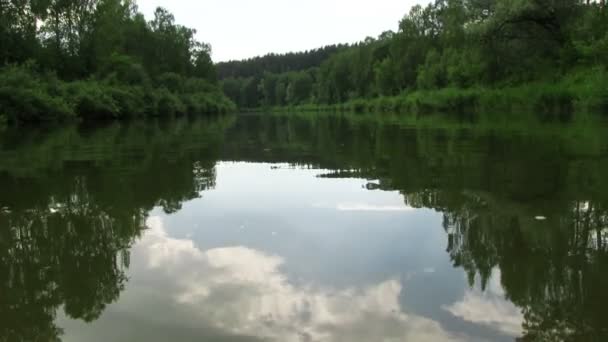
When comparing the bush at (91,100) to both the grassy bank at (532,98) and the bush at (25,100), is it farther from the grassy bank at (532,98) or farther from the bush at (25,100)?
the grassy bank at (532,98)

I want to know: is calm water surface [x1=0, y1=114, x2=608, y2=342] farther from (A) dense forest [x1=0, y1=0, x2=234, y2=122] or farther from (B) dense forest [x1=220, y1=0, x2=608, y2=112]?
(B) dense forest [x1=220, y1=0, x2=608, y2=112]

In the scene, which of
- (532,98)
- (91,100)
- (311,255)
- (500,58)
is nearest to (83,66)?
(91,100)

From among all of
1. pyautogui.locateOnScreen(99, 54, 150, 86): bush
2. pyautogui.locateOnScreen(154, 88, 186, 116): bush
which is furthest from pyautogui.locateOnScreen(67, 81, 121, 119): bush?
pyautogui.locateOnScreen(154, 88, 186, 116): bush

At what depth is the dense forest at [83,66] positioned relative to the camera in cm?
2866

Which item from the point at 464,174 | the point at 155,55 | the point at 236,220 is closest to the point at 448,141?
the point at 464,174

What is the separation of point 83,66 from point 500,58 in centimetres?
3439

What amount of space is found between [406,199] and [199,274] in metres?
3.20

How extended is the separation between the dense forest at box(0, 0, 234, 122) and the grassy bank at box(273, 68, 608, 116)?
2525 centimetres

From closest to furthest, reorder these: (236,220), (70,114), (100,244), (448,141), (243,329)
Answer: (243,329), (100,244), (236,220), (448,141), (70,114)

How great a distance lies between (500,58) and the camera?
41719 millimetres

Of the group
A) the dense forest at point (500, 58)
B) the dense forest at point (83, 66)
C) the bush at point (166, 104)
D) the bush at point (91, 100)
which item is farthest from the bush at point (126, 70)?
the dense forest at point (500, 58)

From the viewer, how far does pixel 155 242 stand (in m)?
4.89

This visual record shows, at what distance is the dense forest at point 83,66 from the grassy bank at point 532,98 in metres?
25.3

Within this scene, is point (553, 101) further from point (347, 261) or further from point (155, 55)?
point (155, 55)
